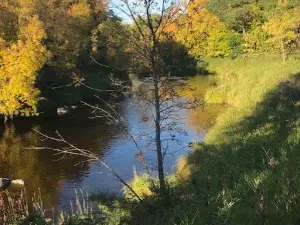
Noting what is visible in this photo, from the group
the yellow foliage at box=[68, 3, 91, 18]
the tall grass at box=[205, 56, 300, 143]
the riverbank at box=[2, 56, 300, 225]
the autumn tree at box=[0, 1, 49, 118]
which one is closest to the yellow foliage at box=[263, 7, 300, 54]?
the tall grass at box=[205, 56, 300, 143]

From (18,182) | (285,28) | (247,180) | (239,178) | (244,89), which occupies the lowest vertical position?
(18,182)

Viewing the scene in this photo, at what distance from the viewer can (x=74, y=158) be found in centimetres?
1903

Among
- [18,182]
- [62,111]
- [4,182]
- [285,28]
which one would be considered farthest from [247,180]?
[285,28]

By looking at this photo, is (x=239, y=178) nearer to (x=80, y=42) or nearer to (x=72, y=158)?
(x=72, y=158)

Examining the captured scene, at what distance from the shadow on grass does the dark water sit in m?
1.83

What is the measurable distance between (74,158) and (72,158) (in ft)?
0.32

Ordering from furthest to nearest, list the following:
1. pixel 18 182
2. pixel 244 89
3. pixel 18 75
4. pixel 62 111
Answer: pixel 62 111 < pixel 244 89 < pixel 18 75 < pixel 18 182

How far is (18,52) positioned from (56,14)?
1099 cm

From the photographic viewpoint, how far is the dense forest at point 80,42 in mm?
8359

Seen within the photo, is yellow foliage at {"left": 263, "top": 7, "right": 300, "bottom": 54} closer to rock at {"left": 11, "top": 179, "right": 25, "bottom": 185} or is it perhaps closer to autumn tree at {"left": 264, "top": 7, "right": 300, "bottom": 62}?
autumn tree at {"left": 264, "top": 7, "right": 300, "bottom": 62}

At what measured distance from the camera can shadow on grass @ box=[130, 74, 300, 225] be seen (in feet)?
16.5

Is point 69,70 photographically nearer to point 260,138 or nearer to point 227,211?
point 260,138

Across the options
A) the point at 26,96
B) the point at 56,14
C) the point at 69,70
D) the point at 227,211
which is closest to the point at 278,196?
the point at 227,211

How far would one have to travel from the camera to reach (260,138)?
1127 centimetres
